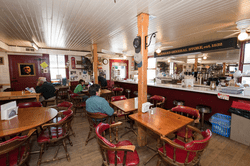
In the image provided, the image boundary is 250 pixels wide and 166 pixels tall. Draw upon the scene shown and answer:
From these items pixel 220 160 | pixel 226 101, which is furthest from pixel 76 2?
pixel 226 101

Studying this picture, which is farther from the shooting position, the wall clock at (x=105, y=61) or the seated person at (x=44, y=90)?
the wall clock at (x=105, y=61)

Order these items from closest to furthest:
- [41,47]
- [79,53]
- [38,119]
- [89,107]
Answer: [38,119], [89,107], [41,47], [79,53]

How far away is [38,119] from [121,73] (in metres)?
8.44

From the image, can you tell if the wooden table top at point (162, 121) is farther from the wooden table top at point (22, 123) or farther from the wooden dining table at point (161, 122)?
the wooden table top at point (22, 123)

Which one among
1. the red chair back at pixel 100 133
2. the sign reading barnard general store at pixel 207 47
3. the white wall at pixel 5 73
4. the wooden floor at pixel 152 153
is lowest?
the wooden floor at pixel 152 153

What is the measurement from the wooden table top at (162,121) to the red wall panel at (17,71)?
7.51 meters

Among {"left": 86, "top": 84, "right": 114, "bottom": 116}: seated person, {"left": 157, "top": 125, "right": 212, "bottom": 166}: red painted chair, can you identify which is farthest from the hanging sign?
{"left": 157, "top": 125, "right": 212, "bottom": 166}: red painted chair

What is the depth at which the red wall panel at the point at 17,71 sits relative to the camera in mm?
6527

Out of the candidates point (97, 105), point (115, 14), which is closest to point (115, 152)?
point (97, 105)

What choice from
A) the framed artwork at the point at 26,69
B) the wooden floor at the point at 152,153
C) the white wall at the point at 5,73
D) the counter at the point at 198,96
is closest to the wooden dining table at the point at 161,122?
the wooden floor at the point at 152,153

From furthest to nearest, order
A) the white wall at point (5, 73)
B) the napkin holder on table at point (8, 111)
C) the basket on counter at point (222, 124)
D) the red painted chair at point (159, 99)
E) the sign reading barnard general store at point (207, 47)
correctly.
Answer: the white wall at point (5, 73)
the sign reading barnard general store at point (207, 47)
the red painted chair at point (159, 99)
the basket on counter at point (222, 124)
the napkin holder on table at point (8, 111)

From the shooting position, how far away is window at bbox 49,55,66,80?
293 inches

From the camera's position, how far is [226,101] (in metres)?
3.23

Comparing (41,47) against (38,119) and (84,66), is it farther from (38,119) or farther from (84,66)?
(38,119)
